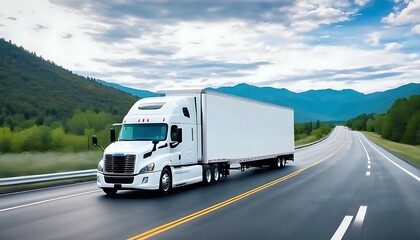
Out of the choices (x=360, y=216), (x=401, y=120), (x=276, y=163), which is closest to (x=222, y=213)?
(x=360, y=216)

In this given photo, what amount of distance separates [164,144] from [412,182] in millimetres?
10529

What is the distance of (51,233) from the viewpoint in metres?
9.49

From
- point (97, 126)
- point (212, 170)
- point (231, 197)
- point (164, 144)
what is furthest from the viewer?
point (97, 126)

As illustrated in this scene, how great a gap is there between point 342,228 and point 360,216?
5.67 feet

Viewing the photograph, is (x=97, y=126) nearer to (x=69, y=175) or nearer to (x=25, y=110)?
(x=25, y=110)

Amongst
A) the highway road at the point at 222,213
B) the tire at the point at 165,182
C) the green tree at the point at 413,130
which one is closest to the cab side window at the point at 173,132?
the tire at the point at 165,182

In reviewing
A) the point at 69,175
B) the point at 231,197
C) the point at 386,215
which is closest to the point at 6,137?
the point at 69,175

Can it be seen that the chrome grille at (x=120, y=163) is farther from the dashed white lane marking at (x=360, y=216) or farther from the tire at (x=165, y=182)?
the dashed white lane marking at (x=360, y=216)

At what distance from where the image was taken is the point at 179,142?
1680 centimetres

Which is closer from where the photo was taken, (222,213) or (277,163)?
(222,213)

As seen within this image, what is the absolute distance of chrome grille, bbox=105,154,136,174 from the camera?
15.2 meters

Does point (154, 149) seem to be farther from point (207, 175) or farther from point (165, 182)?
point (207, 175)

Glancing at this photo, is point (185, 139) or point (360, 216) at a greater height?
point (185, 139)

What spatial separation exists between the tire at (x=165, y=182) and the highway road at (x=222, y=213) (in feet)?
1.19
